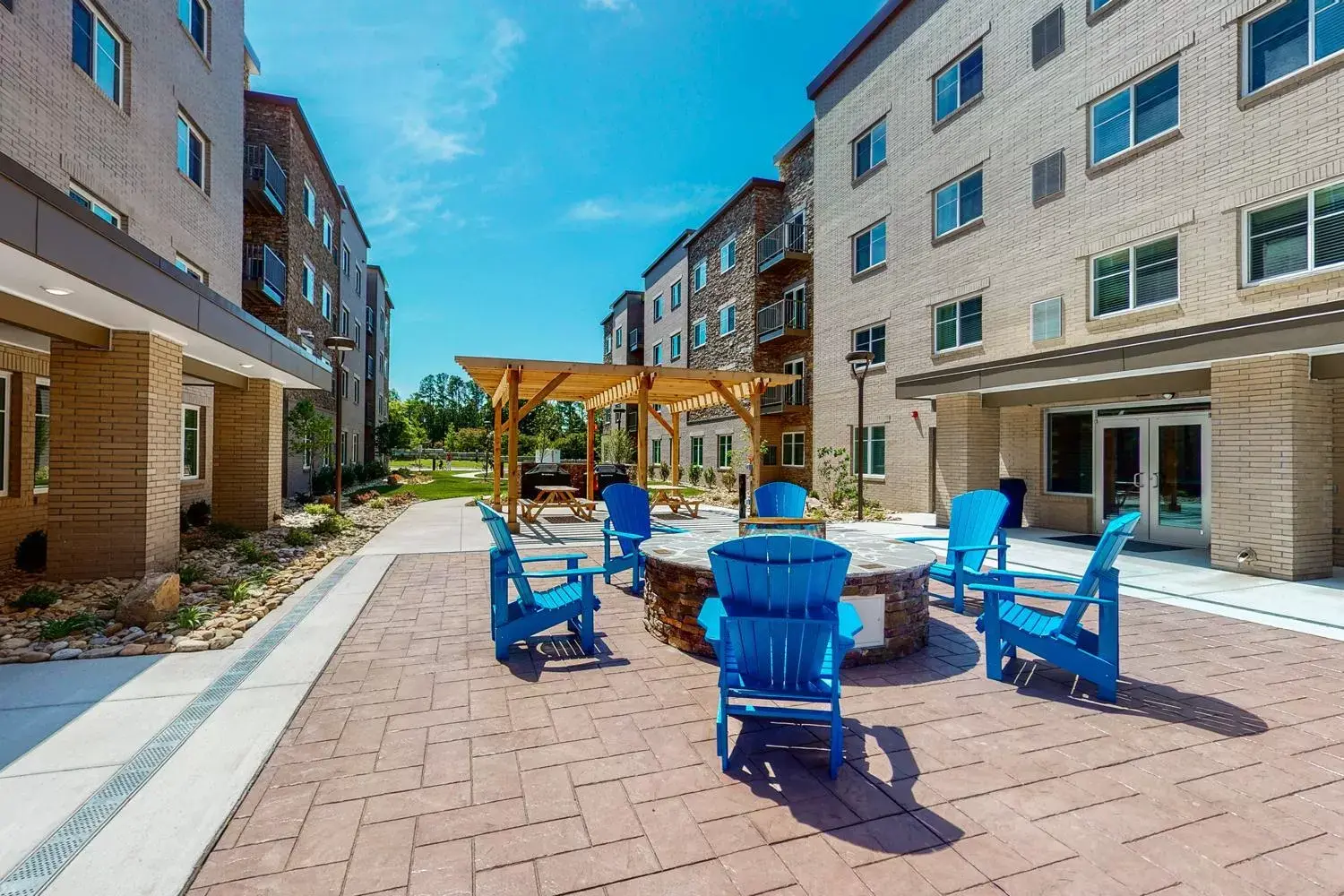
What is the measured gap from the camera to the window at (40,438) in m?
7.72

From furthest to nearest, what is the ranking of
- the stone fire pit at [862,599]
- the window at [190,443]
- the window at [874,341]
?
the window at [874,341] < the window at [190,443] < the stone fire pit at [862,599]

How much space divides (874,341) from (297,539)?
14.7 metres

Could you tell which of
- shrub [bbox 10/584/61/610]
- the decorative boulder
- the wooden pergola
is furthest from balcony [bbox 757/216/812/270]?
shrub [bbox 10/584/61/610]

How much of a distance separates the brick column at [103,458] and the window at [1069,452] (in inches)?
565

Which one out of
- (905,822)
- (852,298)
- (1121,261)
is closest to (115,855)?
(905,822)

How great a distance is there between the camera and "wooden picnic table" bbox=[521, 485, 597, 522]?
13.8 m

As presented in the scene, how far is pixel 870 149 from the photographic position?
58.4 feet

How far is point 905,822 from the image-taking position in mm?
2518

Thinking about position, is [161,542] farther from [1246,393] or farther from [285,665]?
[1246,393]

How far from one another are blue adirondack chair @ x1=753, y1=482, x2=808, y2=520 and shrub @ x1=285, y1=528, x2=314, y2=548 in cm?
712

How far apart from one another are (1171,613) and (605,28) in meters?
13.3

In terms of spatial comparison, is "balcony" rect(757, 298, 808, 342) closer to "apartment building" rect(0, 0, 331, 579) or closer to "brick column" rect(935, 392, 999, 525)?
"brick column" rect(935, 392, 999, 525)

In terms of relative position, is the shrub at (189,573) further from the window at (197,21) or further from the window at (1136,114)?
the window at (1136,114)

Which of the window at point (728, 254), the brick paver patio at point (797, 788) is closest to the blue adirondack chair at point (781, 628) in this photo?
the brick paver patio at point (797, 788)
